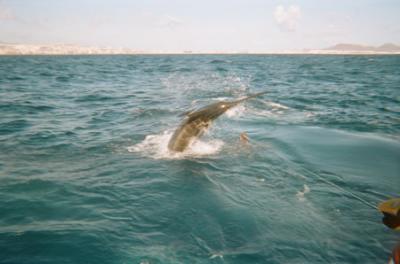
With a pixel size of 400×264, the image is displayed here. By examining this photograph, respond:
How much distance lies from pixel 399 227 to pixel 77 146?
881 cm

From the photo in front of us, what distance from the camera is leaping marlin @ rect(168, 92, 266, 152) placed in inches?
338

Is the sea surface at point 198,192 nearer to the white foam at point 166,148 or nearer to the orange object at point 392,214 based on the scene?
the white foam at point 166,148

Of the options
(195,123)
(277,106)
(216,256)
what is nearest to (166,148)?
(195,123)

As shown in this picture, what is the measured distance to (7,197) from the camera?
20.2 feet

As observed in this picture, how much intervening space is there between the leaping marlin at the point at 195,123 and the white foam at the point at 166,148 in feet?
0.83

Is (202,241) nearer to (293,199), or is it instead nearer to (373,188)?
(293,199)

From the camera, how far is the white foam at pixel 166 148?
9.11m

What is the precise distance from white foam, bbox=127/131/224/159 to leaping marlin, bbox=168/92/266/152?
0.83 ft

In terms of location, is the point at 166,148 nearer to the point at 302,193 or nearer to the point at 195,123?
the point at 195,123

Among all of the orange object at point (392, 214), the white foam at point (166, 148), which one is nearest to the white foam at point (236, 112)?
the white foam at point (166, 148)

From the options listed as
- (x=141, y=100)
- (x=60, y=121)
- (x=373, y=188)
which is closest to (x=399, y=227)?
(x=373, y=188)

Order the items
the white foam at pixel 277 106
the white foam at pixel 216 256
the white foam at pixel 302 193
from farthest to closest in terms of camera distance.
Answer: the white foam at pixel 277 106, the white foam at pixel 302 193, the white foam at pixel 216 256

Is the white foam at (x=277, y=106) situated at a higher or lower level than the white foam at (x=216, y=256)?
higher

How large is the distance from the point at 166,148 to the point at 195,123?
1.34 m
